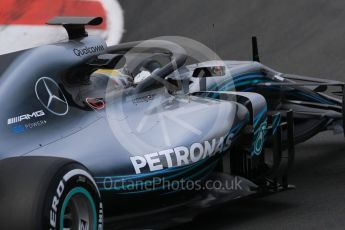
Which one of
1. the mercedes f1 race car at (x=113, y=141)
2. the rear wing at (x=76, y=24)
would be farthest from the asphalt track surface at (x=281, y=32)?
the rear wing at (x=76, y=24)

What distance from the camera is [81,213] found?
15.3ft

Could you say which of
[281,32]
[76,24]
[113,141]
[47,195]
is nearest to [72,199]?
[47,195]

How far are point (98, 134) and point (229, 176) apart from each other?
1.27 metres

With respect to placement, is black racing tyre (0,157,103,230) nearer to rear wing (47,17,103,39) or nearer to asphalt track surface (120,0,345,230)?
rear wing (47,17,103,39)

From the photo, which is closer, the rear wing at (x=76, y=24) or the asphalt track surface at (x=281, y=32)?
the rear wing at (x=76, y=24)

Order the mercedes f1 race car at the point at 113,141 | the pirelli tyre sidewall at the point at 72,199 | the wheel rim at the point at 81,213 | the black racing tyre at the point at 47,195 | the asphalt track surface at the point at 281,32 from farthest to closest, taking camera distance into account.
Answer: the asphalt track surface at the point at 281,32 < the wheel rim at the point at 81,213 < the mercedes f1 race car at the point at 113,141 < the pirelli tyre sidewall at the point at 72,199 < the black racing tyre at the point at 47,195

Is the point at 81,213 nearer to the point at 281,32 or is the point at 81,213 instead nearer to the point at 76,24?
the point at 76,24

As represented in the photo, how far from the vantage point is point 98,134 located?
5.11m

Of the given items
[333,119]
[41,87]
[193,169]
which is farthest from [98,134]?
[333,119]

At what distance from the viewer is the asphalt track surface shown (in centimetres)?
805

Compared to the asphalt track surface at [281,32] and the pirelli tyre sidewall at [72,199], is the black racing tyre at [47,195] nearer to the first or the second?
the pirelli tyre sidewall at [72,199]

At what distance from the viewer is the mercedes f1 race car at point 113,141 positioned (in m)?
4.47

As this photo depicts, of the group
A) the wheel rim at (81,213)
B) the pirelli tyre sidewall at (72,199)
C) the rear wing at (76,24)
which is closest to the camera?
the pirelli tyre sidewall at (72,199)

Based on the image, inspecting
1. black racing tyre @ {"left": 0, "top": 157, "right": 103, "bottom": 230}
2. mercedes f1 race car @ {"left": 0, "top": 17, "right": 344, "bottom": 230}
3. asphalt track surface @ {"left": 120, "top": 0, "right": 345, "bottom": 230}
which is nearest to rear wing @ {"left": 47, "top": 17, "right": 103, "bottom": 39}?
mercedes f1 race car @ {"left": 0, "top": 17, "right": 344, "bottom": 230}
